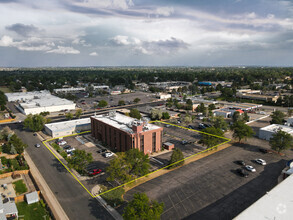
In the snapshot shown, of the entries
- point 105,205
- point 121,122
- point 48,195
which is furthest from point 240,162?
point 48,195

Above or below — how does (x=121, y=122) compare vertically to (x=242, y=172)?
above

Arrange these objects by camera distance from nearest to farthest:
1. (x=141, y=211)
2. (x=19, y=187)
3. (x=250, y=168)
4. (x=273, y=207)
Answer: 1. (x=273, y=207)
2. (x=141, y=211)
3. (x=19, y=187)
4. (x=250, y=168)

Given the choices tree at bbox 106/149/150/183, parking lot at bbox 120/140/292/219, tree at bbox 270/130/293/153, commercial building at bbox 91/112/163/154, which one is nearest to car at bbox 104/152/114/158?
commercial building at bbox 91/112/163/154

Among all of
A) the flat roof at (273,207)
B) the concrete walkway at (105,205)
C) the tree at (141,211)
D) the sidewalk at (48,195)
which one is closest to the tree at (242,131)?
the flat roof at (273,207)

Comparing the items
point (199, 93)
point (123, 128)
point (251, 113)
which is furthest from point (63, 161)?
point (199, 93)

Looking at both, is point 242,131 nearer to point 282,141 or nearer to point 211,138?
point 282,141

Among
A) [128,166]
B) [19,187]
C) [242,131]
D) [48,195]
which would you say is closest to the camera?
[48,195]

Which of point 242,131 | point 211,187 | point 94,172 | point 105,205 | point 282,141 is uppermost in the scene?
point 242,131
